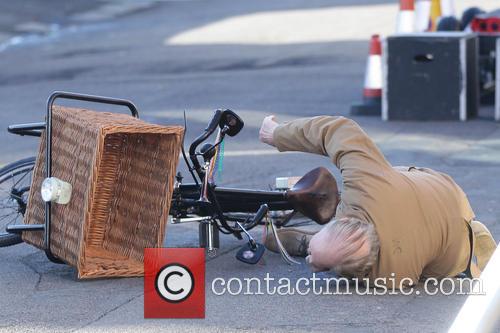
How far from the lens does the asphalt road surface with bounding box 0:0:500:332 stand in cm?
507

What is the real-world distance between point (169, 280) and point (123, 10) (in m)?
17.2

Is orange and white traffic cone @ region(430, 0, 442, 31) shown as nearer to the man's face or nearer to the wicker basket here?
the wicker basket

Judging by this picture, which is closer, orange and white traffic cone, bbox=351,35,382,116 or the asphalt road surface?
the asphalt road surface

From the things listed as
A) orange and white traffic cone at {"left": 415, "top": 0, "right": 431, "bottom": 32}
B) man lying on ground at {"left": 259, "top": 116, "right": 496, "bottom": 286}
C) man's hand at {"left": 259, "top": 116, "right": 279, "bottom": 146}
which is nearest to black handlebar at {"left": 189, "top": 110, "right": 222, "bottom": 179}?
man's hand at {"left": 259, "top": 116, "right": 279, "bottom": 146}

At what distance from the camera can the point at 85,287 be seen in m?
5.51

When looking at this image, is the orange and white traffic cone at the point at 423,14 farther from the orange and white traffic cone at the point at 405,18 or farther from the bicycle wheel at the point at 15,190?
the bicycle wheel at the point at 15,190

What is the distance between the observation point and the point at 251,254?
217 inches

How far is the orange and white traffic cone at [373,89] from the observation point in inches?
418

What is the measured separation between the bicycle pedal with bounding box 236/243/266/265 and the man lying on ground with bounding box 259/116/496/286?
0.40 meters

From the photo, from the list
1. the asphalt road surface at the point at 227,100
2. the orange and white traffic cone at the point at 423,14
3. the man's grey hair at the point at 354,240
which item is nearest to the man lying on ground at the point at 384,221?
the man's grey hair at the point at 354,240

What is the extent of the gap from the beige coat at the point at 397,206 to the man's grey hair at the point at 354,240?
1.3 inches

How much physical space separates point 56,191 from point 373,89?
568cm

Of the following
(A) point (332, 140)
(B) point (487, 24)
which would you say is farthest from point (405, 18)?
(A) point (332, 140)

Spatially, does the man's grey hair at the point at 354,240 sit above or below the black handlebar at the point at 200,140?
below
